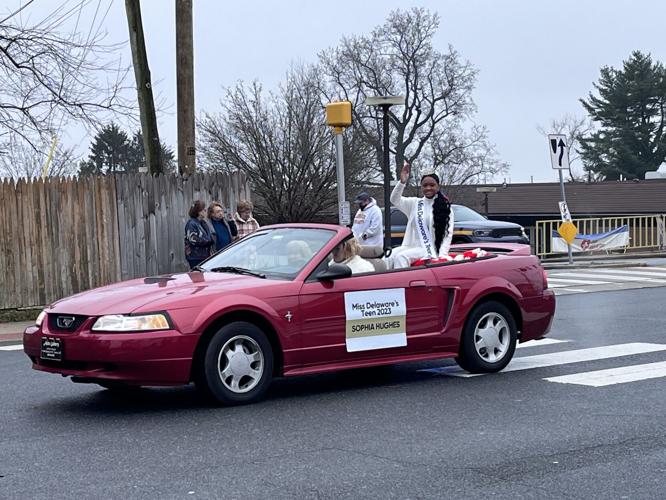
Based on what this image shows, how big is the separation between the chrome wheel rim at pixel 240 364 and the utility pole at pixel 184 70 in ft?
32.4

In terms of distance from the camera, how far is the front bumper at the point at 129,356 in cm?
761

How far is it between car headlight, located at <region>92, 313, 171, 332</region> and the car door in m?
1.27

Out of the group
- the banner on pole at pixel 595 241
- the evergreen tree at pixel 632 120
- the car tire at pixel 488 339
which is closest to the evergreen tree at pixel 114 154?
the evergreen tree at pixel 632 120

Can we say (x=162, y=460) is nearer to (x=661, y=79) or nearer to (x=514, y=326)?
(x=514, y=326)

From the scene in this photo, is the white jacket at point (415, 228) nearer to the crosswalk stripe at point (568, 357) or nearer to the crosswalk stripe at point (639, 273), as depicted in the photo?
the crosswalk stripe at point (568, 357)

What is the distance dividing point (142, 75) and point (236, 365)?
10.4 m

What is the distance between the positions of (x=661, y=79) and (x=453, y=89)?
22056 mm

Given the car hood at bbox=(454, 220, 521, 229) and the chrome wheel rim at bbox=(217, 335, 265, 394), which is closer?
the chrome wheel rim at bbox=(217, 335, 265, 394)

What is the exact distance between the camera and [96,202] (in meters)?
16.6

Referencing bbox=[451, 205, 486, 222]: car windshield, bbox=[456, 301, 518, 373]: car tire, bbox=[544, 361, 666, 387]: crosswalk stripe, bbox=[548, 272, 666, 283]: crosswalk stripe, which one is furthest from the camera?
bbox=[451, 205, 486, 222]: car windshield

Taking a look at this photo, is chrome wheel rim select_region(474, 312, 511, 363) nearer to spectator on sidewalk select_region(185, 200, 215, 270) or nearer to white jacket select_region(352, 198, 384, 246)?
white jacket select_region(352, 198, 384, 246)

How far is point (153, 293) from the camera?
26.5 feet

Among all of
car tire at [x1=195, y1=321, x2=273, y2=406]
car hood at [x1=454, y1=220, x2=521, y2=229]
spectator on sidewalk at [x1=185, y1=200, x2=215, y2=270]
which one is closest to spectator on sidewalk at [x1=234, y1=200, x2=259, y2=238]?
spectator on sidewalk at [x1=185, y1=200, x2=215, y2=270]

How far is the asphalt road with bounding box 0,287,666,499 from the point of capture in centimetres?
580
